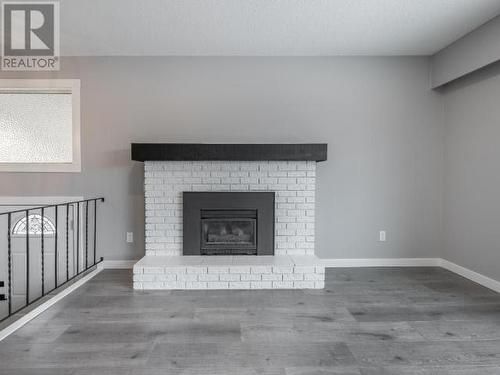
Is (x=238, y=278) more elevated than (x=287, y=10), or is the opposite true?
(x=287, y=10)

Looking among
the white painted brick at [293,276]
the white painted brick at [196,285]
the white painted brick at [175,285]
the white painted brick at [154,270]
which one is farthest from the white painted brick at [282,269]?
the white painted brick at [154,270]

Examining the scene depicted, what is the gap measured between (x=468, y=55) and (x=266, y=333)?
10.3ft

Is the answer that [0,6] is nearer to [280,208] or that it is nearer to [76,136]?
[76,136]

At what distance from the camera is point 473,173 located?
3.61 m

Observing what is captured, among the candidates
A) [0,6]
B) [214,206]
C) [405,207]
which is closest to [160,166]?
[214,206]

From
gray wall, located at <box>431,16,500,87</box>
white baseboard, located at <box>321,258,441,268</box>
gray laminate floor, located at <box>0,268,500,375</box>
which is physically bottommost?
gray laminate floor, located at <box>0,268,500,375</box>

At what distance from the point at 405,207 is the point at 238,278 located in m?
2.12

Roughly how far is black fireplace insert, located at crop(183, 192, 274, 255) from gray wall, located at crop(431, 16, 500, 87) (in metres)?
2.22

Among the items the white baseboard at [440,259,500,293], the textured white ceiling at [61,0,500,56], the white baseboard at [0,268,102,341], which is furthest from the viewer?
the white baseboard at [440,259,500,293]

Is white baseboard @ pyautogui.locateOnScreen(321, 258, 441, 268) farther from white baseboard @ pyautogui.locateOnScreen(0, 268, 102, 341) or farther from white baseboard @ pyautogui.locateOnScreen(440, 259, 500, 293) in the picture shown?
white baseboard @ pyautogui.locateOnScreen(0, 268, 102, 341)

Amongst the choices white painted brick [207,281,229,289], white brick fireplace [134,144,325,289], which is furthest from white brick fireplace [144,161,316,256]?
white painted brick [207,281,229,289]

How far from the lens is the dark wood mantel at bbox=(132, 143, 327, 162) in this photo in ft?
12.0

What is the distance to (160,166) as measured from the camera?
12.6 feet

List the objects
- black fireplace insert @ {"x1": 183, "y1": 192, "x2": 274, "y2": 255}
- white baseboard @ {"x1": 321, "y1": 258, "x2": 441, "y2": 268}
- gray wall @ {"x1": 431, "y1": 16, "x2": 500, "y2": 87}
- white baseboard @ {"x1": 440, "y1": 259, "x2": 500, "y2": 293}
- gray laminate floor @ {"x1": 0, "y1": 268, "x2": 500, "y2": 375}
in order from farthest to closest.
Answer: white baseboard @ {"x1": 321, "y1": 258, "x2": 441, "y2": 268}, black fireplace insert @ {"x1": 183, "y1": 192, "x2": 274, "y2": 255}, white baseboard @ {"x1": 440, "y1": 259, "x2": 500, "y2": 293}, gray wall @ {"x1": 431, "y1": 16, "x2": 500, "y2": 87}, gray laminate floor @ {"x1": 0, "y1": 268, "x2": 500, "y2": 375}
